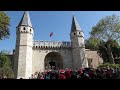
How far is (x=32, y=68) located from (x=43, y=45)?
4689mm

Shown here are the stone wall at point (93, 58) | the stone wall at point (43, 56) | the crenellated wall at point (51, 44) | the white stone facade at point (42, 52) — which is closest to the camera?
the white stone facade at point (42, 52)

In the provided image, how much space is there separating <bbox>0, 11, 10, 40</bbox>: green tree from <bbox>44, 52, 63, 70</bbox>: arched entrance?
10.7 meters

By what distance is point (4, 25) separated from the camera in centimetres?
1814

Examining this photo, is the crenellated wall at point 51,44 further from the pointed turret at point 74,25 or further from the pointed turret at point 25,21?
the pointed turret at point 25,21

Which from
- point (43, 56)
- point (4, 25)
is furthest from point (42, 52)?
point (4, 25)

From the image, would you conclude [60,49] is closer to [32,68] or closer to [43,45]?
[43,45]

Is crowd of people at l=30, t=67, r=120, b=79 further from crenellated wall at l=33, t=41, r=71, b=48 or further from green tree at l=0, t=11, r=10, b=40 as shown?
crenellated wall at l=33, t=41, r=71, b=48

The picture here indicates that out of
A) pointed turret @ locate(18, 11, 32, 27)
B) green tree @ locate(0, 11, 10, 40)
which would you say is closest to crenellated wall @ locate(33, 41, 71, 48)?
pointed turret @ locate(18, 11, 32, 27)

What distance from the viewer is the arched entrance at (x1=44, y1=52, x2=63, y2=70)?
27.8 meters

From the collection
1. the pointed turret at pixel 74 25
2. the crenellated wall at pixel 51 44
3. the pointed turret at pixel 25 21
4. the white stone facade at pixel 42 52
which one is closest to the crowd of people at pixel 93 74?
the white stone facade at pixel 42 52

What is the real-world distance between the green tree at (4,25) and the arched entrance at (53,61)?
1071cm

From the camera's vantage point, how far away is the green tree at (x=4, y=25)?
1728 cm

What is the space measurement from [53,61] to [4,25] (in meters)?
12.8

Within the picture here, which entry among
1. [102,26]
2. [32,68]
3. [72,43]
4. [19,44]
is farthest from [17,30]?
[102,26]
